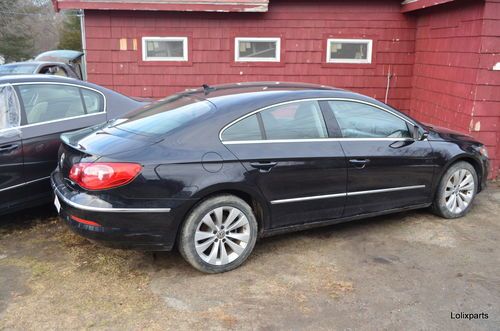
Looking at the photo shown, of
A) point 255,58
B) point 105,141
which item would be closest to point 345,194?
point 105,141

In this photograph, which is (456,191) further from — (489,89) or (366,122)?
(489,89)

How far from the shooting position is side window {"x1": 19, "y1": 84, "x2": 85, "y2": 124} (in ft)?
15.3

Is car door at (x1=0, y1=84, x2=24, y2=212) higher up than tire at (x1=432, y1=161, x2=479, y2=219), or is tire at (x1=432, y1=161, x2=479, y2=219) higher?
car door at (x1=0, y1=84, x2=24, y2=212)

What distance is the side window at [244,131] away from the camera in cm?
382

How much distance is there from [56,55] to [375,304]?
16.6 meters

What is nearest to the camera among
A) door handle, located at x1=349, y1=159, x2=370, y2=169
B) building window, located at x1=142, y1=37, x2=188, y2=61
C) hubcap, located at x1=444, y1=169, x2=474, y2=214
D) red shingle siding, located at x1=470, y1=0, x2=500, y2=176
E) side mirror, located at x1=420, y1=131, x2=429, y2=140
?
door handle, located at x1=349, y1=159, x2=370, y2=169

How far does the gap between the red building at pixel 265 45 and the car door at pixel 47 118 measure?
373 cm

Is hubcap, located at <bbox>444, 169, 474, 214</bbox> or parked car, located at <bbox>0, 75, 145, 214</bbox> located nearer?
parked car, located at <bbox>0, 75, 145, 214</bbox>

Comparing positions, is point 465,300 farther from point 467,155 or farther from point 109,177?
point 109,177

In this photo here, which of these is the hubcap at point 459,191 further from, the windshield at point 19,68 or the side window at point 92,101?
the windshield at point 19,68

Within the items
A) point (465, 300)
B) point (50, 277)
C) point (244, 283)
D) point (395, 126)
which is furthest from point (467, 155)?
point (50, 277)

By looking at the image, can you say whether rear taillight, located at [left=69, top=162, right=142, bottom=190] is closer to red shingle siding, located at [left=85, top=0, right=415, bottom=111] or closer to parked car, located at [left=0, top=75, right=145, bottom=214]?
parked car, located at [left=0, top=75, right=145, bottom=214]

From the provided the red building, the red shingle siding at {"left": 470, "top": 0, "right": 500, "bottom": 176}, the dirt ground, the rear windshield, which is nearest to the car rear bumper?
the dirt ground

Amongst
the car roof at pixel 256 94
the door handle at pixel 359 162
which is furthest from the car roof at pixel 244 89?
the door handle at pixel 359 162
